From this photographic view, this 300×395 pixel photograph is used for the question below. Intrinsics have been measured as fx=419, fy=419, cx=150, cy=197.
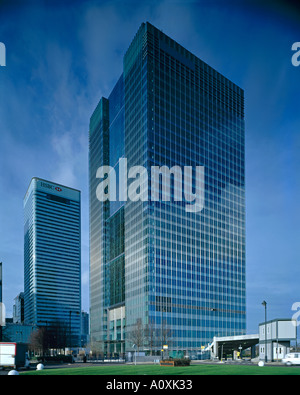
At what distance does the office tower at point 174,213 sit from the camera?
96688mm

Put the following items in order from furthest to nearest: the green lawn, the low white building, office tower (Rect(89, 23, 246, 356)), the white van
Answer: office tower (Rect(89, 23, 246, 356))
the low white building
the white van
the green lawn

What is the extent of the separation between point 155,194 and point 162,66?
3291 centimetres

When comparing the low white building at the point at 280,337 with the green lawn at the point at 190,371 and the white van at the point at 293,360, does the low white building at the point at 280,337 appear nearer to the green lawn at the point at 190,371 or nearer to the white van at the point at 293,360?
the white van at the point at 293,360

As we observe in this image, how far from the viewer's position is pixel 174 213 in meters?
101

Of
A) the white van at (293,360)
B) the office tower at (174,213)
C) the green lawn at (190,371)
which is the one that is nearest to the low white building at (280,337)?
the white van at (293,360)

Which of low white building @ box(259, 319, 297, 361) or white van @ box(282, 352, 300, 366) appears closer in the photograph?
white van @ box(282, 352, 300, 366)

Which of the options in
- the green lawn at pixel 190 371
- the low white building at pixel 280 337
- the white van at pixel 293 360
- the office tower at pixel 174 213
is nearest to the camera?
the green lawn at pixel 190 371

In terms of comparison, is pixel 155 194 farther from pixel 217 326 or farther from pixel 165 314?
pixel 217 326

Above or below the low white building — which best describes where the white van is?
above

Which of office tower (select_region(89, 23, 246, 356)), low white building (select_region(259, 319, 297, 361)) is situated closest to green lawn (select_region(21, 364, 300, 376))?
low white building (select_region(259, 319, 297, 361))

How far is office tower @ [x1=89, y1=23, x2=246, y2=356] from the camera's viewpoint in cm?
9669

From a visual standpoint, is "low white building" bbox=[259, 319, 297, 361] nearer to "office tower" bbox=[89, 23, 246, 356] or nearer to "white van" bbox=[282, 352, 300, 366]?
"white van" bbox=[282, 352, 300, 366]
